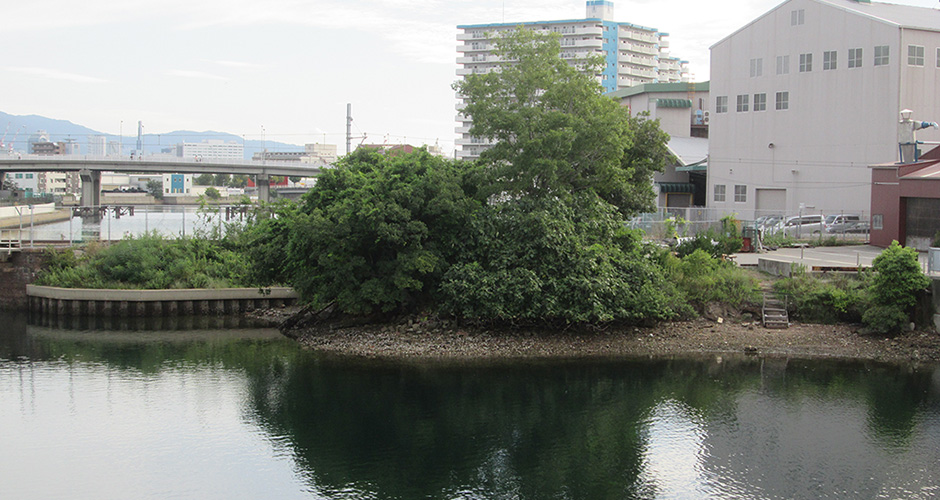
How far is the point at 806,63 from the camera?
59344 mm

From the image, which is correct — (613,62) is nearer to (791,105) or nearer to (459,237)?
(791,105)

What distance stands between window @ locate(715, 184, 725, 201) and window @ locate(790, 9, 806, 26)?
13.3 metres

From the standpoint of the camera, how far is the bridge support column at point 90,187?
7738cm

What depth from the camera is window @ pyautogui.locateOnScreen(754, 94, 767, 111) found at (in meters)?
62.0

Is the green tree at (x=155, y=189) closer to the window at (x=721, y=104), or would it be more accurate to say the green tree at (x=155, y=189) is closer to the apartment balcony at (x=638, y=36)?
the apartment balcony at (x=638, y=36)

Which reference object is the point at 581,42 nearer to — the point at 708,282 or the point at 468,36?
the point at 468,36

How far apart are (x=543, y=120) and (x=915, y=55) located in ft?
116

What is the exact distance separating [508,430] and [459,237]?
11.9 m

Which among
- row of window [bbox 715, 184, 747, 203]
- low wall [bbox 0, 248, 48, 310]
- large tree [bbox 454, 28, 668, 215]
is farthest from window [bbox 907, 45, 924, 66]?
low wall [bbox 0, 248, 48, 310]

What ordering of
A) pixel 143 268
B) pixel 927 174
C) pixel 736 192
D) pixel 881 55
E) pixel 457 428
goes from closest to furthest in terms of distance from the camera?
A: pixel 457 428 < pixel 927 174 < pixel 143 268 < pixel 881 55 < pixel 736 192

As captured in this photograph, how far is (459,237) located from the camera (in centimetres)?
3400

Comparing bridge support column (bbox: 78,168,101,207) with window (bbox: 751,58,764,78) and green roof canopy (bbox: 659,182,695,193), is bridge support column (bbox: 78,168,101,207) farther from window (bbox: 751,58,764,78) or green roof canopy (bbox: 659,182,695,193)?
window (bbox: 751,58,764,78)

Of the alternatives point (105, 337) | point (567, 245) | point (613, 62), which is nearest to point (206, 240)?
point (105, 337)

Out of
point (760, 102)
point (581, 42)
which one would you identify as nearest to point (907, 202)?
point (760, 102)
